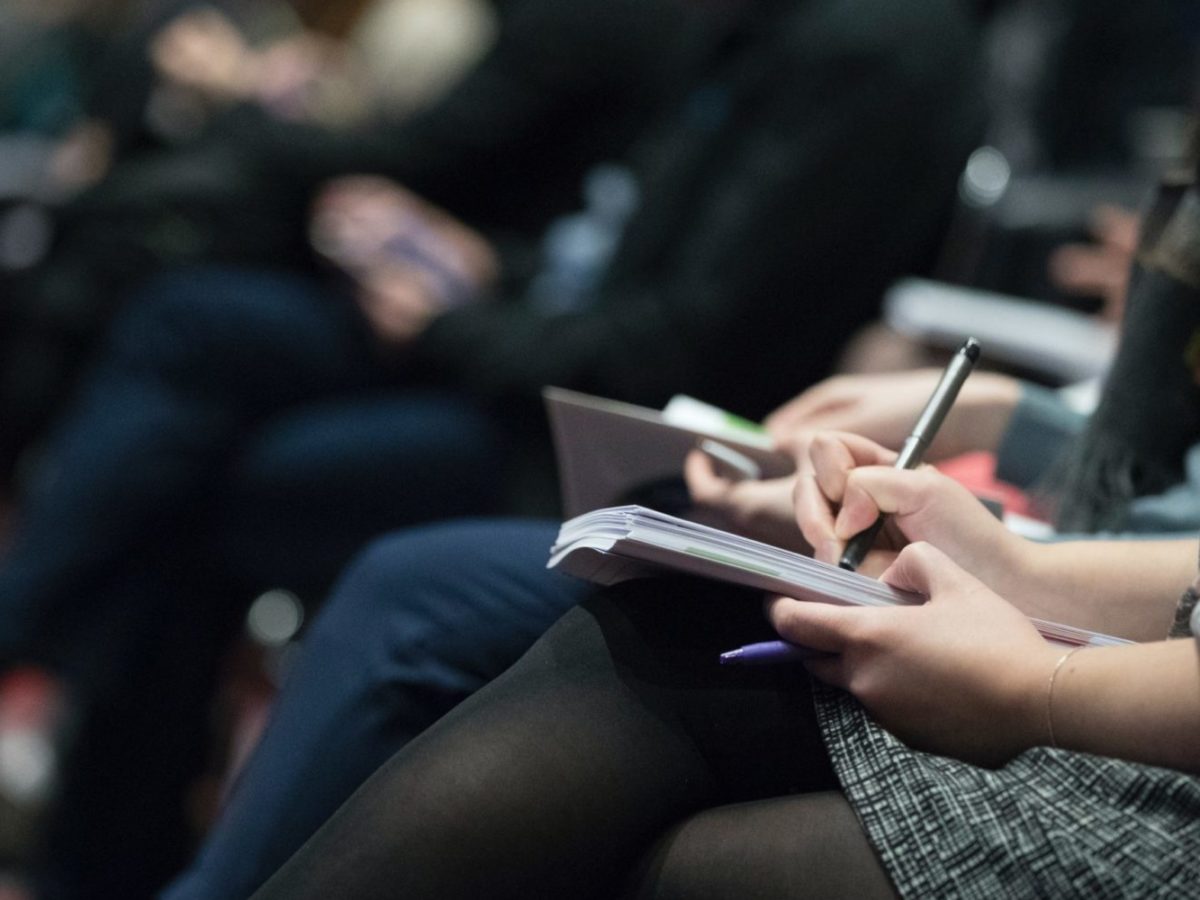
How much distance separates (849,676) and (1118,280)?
81 centimetres

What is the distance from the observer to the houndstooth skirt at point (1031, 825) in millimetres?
544

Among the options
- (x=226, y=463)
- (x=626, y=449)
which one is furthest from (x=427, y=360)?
(x=626, y=449)

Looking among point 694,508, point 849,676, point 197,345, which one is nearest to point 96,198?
point 197,345

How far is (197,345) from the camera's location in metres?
1.57

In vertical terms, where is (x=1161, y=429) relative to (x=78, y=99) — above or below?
above

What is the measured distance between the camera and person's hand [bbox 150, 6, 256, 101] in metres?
2.10

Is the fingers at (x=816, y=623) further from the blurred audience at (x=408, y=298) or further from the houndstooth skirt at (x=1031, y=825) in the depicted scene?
the blurred audience at (x=408, y=298)

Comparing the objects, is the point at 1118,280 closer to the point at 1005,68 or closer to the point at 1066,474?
the point at 1066,474

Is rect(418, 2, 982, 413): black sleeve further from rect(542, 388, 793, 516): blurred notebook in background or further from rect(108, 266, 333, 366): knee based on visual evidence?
rect(542, 388, 793, 516): blurred notebook in background

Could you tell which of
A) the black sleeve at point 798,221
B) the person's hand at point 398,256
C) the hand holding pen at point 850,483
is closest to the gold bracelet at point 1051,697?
the hand holding pen at point 850,483

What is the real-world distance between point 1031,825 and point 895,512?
175 millimetres

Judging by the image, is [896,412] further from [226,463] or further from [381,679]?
[226,463]

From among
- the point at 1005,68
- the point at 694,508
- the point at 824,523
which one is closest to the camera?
the point at 824,523

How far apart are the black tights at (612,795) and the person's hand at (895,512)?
0.09 m
